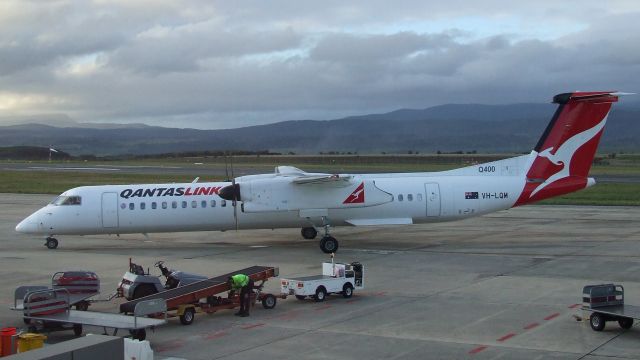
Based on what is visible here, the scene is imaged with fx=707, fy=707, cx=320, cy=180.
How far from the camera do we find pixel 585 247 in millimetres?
27156

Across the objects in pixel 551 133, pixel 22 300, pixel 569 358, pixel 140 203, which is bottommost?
pixel 569 358

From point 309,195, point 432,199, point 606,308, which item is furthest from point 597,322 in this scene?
point 309,195

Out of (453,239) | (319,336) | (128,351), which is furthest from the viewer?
(453,239)

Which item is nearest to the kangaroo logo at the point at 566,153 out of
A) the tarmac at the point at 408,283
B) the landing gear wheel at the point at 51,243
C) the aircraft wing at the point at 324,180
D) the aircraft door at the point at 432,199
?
the tarmac at the point at 408,283

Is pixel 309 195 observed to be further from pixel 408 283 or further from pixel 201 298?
pixel 201 298

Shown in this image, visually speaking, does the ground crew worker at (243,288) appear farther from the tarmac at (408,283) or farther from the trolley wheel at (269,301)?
the trolley wheel at (269,301)

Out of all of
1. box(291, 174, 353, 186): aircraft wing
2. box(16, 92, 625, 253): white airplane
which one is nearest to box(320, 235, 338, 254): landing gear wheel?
box(16, 92, 625, 253): white airplane

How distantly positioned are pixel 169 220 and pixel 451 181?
11444 millimetres

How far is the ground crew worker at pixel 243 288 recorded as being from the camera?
1675 centimetres

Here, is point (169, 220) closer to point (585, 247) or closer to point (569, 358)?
point (585, 247)

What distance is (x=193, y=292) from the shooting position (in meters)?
16.4

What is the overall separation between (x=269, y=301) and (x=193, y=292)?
2.13 metres

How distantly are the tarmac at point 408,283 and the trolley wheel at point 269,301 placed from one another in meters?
0.16

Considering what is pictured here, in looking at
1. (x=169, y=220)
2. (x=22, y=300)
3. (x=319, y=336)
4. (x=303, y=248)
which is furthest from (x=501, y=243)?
(x=22, y=300)
